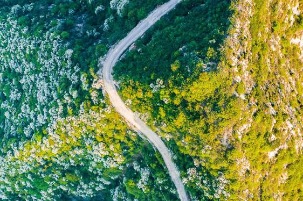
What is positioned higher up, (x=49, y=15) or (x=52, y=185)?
(x=49, y=15)

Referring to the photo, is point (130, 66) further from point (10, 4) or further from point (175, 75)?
point (10, 4)

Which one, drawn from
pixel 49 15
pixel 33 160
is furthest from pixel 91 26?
pixel 33 160

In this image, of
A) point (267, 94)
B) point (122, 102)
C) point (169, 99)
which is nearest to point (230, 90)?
point (267, 94)

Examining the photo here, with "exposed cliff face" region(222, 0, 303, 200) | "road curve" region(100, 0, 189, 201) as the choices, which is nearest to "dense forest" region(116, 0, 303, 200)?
"exposed cliff face" region(222, 0, 303, 200)

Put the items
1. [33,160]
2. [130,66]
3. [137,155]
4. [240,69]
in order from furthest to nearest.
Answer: [33,160]
[137,155]
[130,66]
[240,69]

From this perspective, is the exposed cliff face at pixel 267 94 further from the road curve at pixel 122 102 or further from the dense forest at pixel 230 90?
the road curve at pixel 122 102
